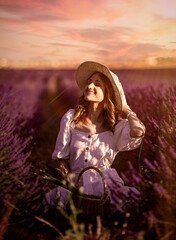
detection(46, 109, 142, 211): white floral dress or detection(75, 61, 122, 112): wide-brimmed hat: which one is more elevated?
detection(75, 61, 122, 112): wide-brimmed hat

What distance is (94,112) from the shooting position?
287cm

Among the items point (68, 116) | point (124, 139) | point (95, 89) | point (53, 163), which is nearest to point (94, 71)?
point (95, 89)

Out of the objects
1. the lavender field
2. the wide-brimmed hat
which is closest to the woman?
the wide-brimmed hat

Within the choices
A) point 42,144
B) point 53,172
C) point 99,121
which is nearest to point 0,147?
point 53,172

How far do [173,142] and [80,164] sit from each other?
0.86 meters

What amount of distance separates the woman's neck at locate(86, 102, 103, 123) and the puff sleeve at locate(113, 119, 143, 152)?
0.76 feet

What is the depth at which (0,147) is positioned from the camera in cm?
244

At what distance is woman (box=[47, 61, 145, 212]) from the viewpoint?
261 centimetres

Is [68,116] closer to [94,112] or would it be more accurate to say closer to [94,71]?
[94,112]

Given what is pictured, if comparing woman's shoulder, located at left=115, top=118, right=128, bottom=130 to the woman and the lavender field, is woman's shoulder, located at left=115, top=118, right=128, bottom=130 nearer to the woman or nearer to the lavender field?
the woman

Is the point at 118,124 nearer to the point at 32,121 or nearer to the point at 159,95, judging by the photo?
the point at 159,95

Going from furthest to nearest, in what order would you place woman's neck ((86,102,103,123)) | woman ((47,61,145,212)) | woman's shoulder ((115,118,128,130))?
woman's neck ((86,102,103,123)) < woman's shoulder ((115,118,128,130)) < woman ((47,61,145,212))

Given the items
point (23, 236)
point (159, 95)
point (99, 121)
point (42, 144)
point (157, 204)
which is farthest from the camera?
point (42, 144)

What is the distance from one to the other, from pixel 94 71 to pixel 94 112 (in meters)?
0.40
